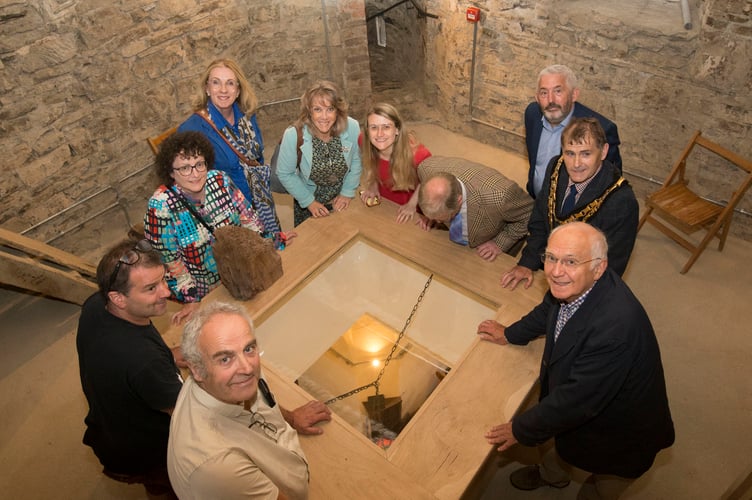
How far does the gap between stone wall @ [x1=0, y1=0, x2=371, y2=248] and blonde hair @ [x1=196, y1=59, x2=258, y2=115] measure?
5.61 feet

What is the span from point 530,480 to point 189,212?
2499 mm

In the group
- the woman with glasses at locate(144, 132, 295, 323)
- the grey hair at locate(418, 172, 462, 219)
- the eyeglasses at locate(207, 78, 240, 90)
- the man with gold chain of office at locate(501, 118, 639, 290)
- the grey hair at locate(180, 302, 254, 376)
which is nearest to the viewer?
the grey hair at locate(180, 302, 254, 376)

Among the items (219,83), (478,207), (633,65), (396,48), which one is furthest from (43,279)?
(396,48)

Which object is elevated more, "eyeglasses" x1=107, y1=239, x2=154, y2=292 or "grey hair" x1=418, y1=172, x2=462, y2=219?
"eyeglasses" x1=107, y1=239, x2=154, y2=292

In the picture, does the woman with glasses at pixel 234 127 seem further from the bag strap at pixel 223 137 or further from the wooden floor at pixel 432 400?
the wooden floor at pixel 432 400

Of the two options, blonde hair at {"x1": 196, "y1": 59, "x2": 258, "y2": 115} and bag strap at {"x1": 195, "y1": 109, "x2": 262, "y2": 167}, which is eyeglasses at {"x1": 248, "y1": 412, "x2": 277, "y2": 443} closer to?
bag strap at {"x1": 195, "y1": 109, "x2": 262, "y2": 167}

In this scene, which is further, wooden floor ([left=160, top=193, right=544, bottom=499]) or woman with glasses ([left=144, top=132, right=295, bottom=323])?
woman with glasses ([left=144, top=132, right=295, bottom=323])

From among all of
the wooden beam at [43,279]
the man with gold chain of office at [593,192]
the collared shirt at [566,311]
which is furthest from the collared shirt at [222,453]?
the wooden beam at [43,279]

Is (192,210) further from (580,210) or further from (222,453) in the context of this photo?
(580,210)

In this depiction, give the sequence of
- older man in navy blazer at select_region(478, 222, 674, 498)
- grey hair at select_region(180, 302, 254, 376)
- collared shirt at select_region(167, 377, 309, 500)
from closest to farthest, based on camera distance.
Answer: collared shirt at select_region(167, 377, 309, 500) < grey hair at select_region(180, 302, 254, 376) < older man in navy blazer at select_region(478, 222, 674, 498)

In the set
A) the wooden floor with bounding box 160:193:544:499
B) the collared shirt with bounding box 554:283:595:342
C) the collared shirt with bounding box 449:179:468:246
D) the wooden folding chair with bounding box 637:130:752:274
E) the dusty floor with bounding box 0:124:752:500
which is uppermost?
the collared shirt with bounding box 554:283:595:342

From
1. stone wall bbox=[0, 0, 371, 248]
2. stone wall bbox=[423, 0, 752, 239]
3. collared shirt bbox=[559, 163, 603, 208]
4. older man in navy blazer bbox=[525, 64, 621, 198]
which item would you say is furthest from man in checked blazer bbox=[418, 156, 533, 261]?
stone wall bbox=[0, 0, 371, 248]

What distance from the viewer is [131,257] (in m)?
2.11

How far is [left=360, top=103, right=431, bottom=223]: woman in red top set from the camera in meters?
3.11
